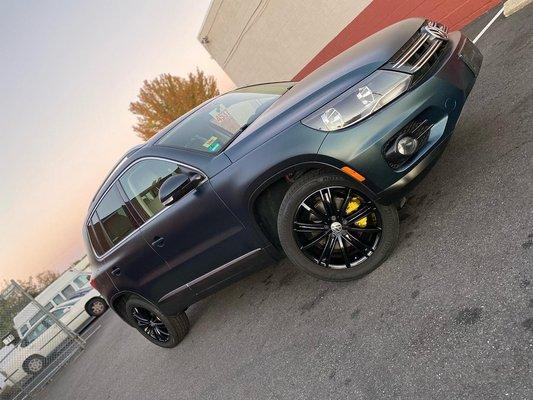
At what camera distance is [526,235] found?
2.47 metres

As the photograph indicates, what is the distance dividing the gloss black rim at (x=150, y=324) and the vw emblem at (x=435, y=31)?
4.03 metres

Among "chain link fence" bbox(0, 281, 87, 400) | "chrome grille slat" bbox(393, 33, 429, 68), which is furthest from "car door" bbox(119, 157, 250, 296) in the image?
"chain link fence" bbox(0, 281, 87, 400)

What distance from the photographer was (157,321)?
16.1ft

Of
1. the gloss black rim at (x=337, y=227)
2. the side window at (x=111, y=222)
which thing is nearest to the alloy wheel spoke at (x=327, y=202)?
the gloss black rim at (x=337, y=227)

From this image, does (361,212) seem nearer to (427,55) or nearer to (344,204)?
(344,204)

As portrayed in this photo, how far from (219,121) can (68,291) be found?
485 inches

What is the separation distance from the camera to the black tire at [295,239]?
9.46ft

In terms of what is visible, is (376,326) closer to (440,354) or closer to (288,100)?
(440,354)

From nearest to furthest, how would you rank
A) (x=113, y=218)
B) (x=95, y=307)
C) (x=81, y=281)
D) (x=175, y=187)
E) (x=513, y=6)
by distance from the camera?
1. (x=175, y=187)
2. (x=113, y=218)
3. (x=513, y=6)
4. (x=95, y=307)
5. (x=81, y=281)

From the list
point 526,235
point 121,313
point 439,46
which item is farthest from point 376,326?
point 121,313

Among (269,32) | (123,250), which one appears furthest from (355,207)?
(269,32)

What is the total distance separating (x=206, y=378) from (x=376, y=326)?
6.20ft

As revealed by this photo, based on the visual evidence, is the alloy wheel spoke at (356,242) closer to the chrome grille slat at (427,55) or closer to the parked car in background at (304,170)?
the parked car in background at (304,170)

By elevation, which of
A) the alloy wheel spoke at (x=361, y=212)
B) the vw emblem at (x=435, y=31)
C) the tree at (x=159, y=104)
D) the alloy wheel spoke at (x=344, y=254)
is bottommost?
the alloy wheel spoke at (x=344, y=254)
